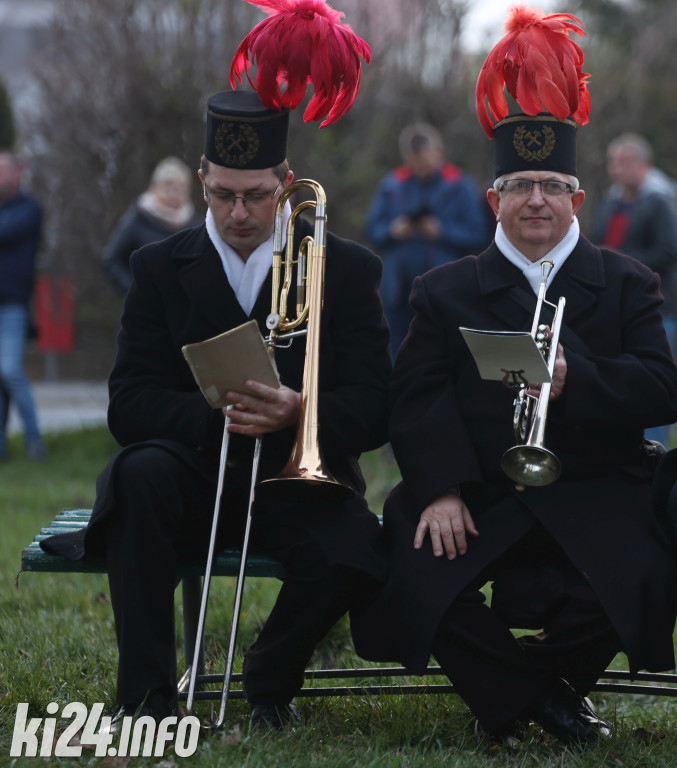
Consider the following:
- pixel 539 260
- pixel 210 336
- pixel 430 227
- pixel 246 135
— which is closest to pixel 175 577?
pixel 210 336

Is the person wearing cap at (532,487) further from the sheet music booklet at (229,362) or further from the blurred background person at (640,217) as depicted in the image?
the blurred background person at (640,217)

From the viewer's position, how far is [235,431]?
12.9 feet

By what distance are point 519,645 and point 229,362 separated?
1229 mm

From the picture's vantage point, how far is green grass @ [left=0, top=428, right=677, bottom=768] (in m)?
3.61

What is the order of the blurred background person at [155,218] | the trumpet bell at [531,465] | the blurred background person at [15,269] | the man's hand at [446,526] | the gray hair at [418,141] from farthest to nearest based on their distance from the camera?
the blurred background person at [15,269], the gray hair at [418,141], the blurred background person at [155,218], the man's hand at [446,526], the trumpet bell at [531,465]

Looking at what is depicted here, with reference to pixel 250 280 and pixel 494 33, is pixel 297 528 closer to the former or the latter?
pixel 250 280

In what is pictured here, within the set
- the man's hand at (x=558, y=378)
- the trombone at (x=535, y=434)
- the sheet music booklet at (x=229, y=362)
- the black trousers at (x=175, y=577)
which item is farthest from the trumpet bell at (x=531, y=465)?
the sheet music booklet at (x=229, y=362)

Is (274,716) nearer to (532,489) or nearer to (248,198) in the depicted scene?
(532,489)

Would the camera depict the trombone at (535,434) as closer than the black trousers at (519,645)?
Yes

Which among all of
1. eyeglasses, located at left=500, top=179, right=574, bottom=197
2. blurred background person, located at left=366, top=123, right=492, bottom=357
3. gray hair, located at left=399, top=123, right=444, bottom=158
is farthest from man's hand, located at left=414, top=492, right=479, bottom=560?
gray hair, located at left=399, top=123, right=444, bottom=158

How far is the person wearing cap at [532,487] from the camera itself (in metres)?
3.86

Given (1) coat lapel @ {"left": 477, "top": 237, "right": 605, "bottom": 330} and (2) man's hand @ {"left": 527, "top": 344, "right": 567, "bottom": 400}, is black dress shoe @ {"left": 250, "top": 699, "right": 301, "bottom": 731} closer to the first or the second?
(2) man's hand @ {"left": 527, "top": 344, "right": 567, "bottom": 400}

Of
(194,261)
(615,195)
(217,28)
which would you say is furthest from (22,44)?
(194,261)

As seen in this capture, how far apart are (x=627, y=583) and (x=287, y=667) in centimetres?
105
